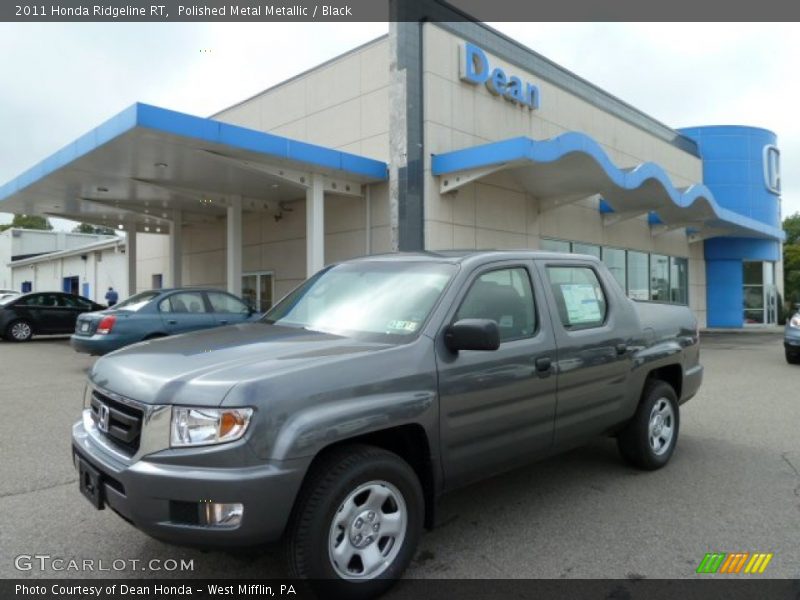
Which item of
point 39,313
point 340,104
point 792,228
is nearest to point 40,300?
point 39,313

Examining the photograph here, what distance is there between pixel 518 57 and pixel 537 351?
15.6 meters

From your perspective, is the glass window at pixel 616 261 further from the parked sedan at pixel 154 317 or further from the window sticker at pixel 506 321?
the window sticker at pixel 506 321

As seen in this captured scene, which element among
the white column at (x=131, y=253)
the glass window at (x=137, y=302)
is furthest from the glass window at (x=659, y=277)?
the white column at (x=131, y=253)

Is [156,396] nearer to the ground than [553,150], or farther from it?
nearer to the ground

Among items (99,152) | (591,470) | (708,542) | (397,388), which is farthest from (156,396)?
(99,152)

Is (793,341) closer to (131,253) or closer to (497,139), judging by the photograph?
(497,139)

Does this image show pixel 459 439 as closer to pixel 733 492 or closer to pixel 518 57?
pixel 733 492

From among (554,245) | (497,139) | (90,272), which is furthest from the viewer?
(90,272)

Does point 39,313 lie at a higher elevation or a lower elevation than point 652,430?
higher

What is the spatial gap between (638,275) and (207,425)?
23092mm

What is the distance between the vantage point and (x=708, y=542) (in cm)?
359

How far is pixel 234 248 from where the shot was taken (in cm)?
1633

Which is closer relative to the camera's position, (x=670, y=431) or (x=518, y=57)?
(x=670, y=431)

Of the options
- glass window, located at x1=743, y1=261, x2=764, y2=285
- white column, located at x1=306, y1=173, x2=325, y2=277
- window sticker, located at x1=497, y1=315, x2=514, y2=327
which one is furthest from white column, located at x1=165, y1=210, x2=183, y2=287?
glass window, located at x1=743, y1=261, x2=764, y2=285
